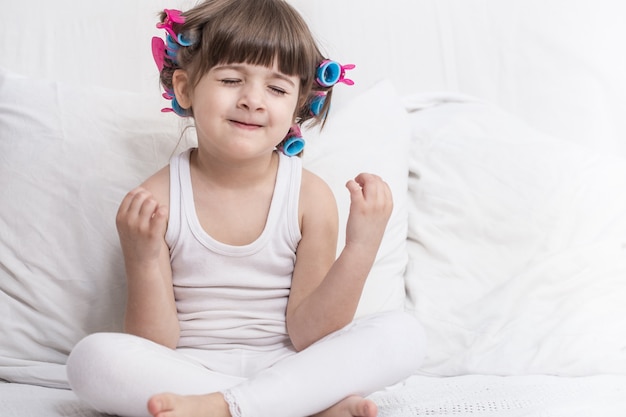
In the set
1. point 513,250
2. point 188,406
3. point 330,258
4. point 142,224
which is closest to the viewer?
point 188,406

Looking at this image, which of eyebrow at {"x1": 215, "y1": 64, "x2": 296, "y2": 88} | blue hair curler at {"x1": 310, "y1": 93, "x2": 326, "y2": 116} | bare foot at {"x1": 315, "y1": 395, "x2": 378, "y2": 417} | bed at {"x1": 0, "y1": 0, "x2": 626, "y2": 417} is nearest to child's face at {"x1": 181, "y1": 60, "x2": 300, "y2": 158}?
eyebrow at {"x1": 215, "y1": 64, "x2": 296, "y2": 88}

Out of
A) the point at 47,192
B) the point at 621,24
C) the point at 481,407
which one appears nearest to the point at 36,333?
the point at 47,192

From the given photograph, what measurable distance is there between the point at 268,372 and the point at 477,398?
1.09ft

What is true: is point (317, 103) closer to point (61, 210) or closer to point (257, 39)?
point (257, 39)

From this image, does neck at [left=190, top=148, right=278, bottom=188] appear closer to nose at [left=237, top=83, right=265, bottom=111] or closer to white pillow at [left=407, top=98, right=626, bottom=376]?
nose at [left=237, top=83, right=265, bottom=111]

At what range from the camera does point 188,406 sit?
106cm

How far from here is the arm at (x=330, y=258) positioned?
49.8 inches

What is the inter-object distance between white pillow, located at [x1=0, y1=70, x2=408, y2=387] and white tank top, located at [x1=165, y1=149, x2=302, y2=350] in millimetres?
153

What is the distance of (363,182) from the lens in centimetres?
128

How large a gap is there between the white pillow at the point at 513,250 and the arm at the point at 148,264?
461 mm

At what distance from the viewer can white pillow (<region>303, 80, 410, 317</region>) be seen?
1.52 meters

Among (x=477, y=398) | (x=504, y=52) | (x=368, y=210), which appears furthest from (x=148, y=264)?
(x=504, y=52)

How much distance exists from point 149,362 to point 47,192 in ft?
1.47

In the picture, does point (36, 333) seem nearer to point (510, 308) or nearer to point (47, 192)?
point (47, 192)
